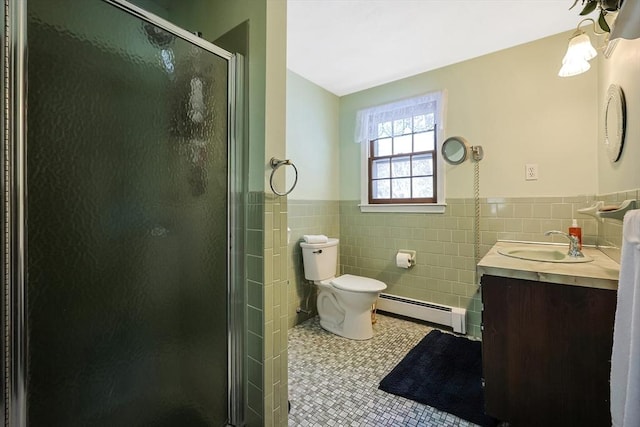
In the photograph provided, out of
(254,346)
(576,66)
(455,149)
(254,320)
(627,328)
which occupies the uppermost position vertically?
(576,66)

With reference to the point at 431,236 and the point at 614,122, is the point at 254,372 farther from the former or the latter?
the point at 614,122

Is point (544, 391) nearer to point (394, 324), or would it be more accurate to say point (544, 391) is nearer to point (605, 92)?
point (394, 324)

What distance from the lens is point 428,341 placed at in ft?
7.39

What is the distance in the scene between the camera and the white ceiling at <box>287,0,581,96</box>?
1774 millimetres

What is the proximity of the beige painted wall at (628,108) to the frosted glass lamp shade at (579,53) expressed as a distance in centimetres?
12

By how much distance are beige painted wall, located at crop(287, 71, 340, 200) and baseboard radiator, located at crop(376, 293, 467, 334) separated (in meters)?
1.19

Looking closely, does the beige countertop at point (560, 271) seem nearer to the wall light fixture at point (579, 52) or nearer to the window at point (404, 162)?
the wall light fixture at point (579, 52)

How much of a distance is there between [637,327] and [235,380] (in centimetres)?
139

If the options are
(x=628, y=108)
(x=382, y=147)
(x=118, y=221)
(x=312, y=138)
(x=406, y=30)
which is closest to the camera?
(x=118, y=221)

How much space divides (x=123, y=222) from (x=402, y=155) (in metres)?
2.40

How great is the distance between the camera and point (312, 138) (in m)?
2.77

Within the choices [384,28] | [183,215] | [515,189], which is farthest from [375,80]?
[183,215]

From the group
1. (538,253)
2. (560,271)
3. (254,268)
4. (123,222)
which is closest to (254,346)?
(254,268)

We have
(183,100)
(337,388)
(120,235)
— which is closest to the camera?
(120,235)
